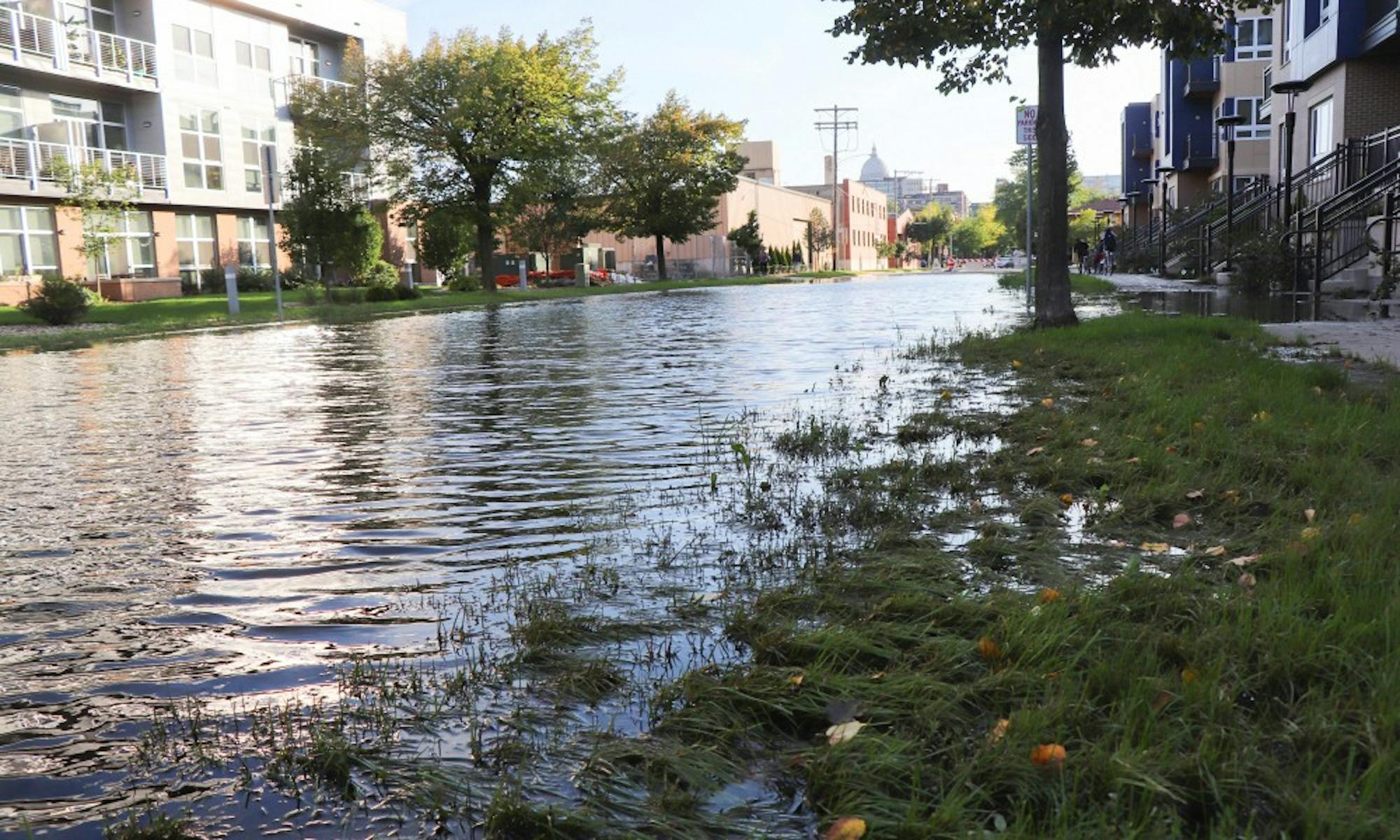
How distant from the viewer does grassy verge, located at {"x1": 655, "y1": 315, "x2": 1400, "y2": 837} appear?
232 cm

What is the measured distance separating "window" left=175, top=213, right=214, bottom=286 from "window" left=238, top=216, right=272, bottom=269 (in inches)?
59.5

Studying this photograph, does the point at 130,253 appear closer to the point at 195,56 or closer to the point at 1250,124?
the point at 195,56

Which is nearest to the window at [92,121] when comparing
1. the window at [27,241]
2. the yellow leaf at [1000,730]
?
the window at [27,241]

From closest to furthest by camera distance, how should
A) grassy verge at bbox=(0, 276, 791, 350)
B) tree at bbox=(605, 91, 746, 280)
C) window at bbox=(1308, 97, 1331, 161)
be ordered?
1. grassy verge at bbox=(0, 276, 791, 350)
2. window at bbox=(1308, 97, 1331, 161)
3. tree at bbox=(605, 91, 746, 280)

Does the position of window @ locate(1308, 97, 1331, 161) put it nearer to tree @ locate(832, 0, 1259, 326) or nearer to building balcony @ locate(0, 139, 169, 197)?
tree @ locate(832, 0, 1259, 326)

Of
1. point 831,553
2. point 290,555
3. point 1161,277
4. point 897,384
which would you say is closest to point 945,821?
point 831,553

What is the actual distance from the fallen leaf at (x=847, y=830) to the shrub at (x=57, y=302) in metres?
25.9

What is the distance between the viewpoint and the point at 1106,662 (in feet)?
9.45

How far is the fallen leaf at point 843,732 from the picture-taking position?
265cm

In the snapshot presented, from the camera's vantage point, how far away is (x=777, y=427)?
7.92 meters

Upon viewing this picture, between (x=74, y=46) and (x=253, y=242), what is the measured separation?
11661mm

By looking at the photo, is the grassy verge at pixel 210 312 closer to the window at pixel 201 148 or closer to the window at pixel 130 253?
the window at pixel 130 253

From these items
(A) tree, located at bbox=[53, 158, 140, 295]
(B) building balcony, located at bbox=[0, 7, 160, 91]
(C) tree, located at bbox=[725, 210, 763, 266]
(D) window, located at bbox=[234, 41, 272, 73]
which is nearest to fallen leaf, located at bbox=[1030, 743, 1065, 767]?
(A) tree, located at bbox=[53, 158, 140, 295]

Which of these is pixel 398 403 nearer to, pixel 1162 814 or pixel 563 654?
pixel 563 654
